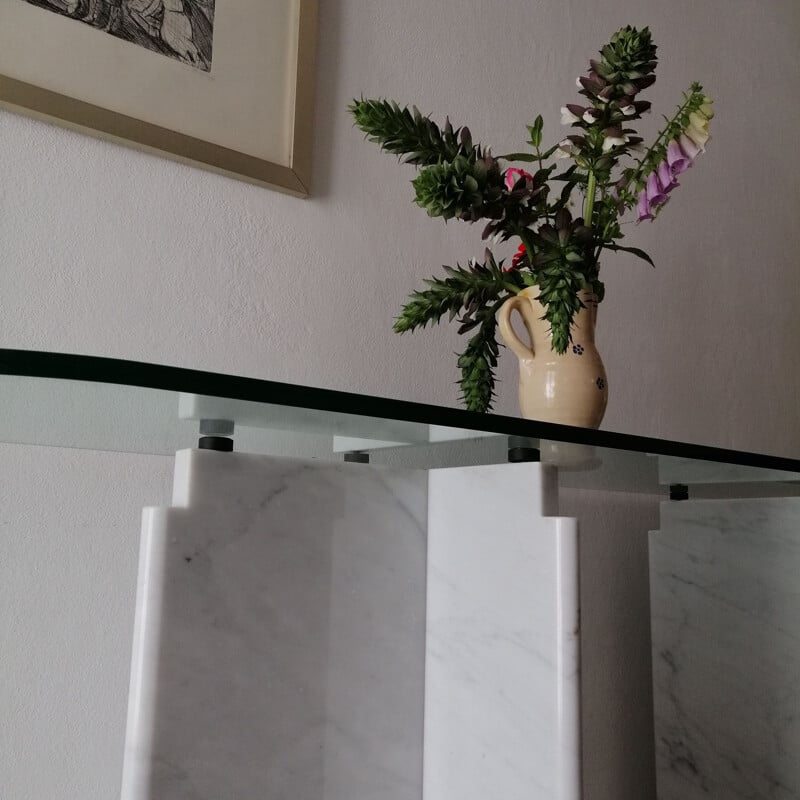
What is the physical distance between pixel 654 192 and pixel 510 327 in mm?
209

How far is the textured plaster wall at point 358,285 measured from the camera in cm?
83

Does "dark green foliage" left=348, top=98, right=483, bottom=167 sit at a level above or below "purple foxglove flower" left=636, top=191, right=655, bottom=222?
above

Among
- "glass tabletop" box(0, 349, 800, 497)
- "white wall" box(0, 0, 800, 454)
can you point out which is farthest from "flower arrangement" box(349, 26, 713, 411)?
"white wall" box(0, 0, 800, 454)

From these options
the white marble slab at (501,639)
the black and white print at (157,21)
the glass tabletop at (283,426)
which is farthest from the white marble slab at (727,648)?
the black and white print at (157,21)

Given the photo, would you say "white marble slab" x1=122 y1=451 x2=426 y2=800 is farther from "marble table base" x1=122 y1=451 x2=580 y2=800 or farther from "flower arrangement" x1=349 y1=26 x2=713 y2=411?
"flower arrangement" x1=349 y1=26 x2=713 y2=411

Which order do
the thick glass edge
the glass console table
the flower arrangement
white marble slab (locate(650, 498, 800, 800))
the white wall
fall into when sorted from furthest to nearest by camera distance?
white marble slab (locate(650, 498, 800, 800))
the white wall
the flower arrangement
the glass console table
the thick glass edge

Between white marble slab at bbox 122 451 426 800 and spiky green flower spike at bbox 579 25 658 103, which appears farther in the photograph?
spiky green flower spike at bbox 579 25 658 103

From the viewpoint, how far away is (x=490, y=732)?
0.70 m

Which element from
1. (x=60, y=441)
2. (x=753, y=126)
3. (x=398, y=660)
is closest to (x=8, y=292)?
(x=60, y=441)

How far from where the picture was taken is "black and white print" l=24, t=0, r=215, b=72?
885 mm

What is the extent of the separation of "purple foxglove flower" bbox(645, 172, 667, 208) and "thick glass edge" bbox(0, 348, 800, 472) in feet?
0.90

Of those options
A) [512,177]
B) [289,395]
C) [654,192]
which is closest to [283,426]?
[289,395]

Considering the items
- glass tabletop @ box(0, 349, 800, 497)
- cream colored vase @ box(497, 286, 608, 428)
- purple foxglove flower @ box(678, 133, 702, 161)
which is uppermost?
purple foxglove flower @ box(678, 133, 702, 161)

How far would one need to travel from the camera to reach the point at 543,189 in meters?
0.86
